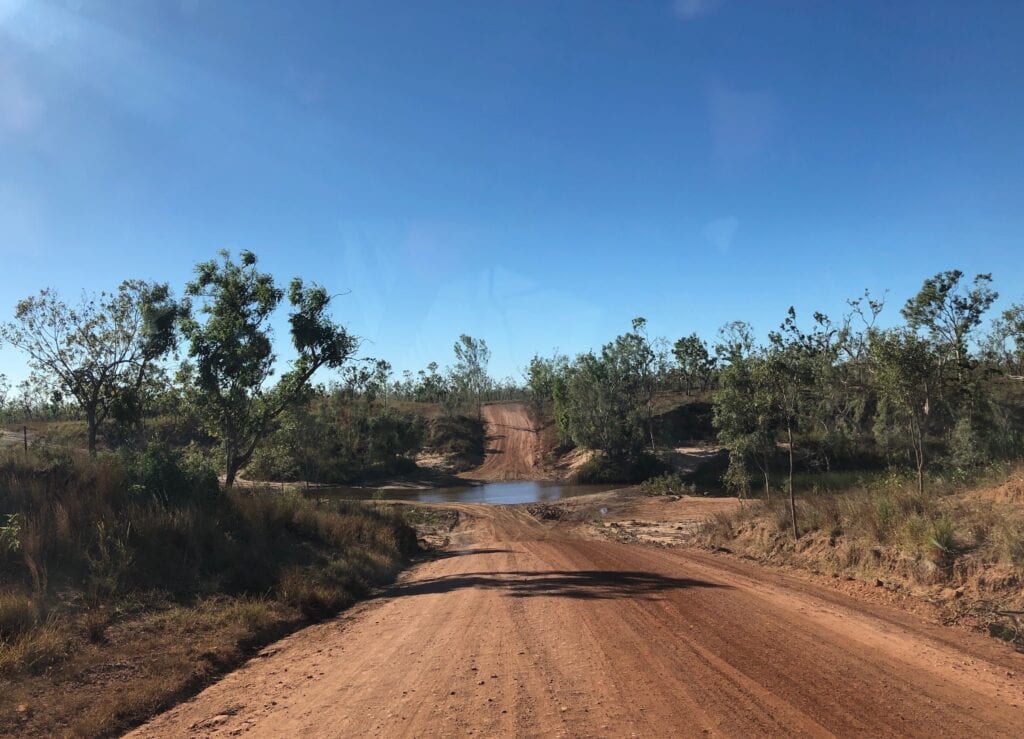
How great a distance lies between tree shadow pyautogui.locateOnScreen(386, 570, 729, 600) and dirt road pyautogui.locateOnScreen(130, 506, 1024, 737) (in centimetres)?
15

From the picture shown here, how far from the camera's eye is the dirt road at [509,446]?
2960 inches

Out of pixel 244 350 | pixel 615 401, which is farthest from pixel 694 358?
pixel 244 350

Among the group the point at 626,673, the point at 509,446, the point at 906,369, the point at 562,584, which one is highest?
the point at 906,369

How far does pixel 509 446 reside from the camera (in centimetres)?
8775

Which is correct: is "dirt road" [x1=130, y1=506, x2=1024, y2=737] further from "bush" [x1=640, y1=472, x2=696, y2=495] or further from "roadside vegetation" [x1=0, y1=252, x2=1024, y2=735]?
"bush" [x1=640, y1=472, x2=696, y2=495]

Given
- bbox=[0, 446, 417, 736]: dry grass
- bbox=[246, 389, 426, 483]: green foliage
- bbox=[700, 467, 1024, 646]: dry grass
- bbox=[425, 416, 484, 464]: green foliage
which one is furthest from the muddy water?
bbox=[0, 446, 417, 736]: dry grass

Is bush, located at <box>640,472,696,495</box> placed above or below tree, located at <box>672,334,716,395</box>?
below

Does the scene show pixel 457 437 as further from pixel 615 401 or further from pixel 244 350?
pixel 244 350

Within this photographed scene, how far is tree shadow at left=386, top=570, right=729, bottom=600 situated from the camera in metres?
11.4

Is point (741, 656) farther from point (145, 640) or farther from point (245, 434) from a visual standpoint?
point (245, 434)

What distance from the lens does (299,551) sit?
14.9 m

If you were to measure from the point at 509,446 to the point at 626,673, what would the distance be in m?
81.6

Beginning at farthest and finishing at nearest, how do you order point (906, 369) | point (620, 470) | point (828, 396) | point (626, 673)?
point (620, 470)
point (828, 396)
point (906, 369)
point (626, 673)

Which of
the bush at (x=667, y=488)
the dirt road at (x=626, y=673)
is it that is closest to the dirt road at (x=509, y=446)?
the bush at (x=667, y=488)
